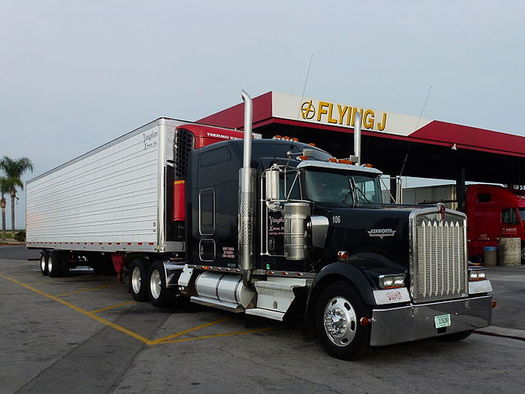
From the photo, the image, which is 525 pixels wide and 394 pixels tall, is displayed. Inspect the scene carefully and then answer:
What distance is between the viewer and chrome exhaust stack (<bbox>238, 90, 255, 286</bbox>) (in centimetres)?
772

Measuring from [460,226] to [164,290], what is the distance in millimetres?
5768

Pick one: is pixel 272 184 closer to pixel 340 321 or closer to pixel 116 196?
pixel 340 321

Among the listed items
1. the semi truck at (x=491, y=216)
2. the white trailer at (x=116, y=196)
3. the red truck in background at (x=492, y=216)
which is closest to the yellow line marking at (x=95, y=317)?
the white trailer at (x=116, y=196)

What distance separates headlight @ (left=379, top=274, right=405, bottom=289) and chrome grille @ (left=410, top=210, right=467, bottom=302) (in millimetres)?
167

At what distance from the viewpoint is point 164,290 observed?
1009cm

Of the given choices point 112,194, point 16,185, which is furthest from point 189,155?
point 16,185

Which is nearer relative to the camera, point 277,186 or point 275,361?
point 275,361

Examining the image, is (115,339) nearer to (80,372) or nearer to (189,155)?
(80,372)

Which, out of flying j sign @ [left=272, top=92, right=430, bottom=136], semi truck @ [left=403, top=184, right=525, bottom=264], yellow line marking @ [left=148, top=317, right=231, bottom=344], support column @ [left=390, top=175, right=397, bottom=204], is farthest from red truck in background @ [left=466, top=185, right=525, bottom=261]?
yellow line marking @ [left=148, top=317, right=231, bottom=344]

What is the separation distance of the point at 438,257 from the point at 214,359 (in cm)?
298

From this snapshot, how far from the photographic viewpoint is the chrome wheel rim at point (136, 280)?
37.3 feet

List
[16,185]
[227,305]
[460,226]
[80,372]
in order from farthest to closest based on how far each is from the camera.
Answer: [16,185] < [227,305] < [460,226] < [80,372]

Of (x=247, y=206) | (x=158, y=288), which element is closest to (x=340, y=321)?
(x=247, y=206)

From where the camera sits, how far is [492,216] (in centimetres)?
2380
